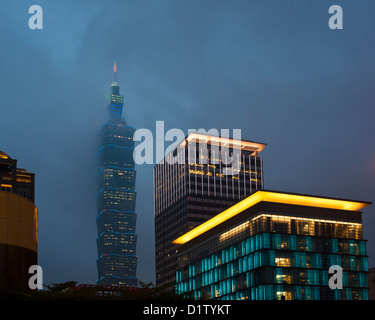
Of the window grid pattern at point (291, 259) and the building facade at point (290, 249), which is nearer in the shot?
the window grid pattern at point (291, 259)

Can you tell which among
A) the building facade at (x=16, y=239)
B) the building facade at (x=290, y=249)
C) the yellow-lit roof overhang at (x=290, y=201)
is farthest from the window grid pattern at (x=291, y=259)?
the building facade at (x=16, y=239)

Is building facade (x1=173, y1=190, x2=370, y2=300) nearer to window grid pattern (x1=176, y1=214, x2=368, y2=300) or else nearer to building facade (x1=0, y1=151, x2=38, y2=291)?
window grid pattern (x1=176, y1=214, x2=368, y2=300)

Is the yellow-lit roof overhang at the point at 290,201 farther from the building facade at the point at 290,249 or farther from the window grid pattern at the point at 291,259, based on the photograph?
the window grid pattern at the point at 291,259

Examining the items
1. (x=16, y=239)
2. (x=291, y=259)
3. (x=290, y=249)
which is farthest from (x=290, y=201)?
(x=16, y=239)

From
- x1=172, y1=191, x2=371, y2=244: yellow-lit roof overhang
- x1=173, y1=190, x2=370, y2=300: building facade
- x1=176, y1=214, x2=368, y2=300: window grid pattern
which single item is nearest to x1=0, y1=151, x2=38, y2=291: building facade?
x1=176, y1=214, x2=368, y2=300: window grid pattern

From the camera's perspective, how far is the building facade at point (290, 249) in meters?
126

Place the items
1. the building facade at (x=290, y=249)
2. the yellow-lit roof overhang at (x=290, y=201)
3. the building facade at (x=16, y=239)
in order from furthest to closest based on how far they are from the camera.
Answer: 1. the yellow-lit roof overhang at (x=290, y=201)
2. the building facade at (x=290, y=249)
3. the building facade at (x=16, y=239)

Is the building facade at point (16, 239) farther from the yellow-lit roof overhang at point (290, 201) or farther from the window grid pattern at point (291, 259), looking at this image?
the yellow-lit roof overhang at point (290, 201)

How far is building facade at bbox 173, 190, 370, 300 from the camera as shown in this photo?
415 ft

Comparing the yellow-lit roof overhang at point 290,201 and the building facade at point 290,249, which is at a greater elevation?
the yellow-lit roof overhang at point 290,201

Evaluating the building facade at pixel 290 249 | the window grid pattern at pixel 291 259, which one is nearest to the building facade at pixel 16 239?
the window grid pattern at pixel 291 259

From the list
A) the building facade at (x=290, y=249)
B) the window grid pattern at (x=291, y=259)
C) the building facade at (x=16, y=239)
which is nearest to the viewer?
the building facade at (x=16, y=239)
